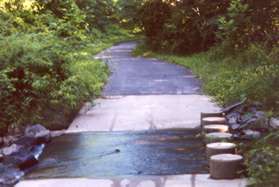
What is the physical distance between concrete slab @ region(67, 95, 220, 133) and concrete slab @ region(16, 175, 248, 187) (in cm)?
290

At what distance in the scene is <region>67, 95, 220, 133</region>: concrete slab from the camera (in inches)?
400

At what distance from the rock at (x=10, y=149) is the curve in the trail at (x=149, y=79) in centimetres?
474

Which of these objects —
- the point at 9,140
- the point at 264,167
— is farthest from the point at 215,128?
the point at 9,140

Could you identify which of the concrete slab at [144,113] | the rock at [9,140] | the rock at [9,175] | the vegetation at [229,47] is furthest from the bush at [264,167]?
the rock at [9,140]

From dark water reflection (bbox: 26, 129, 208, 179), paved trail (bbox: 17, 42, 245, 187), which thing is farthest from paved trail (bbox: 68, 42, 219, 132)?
dark water reflection (bbox: 26, 129, 208, 179)

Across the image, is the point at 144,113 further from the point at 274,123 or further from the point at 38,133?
the point at 274,123

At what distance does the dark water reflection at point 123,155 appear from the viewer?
24.4 feet

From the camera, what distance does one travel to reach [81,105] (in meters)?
11.9

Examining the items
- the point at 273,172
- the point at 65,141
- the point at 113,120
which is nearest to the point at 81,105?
the point at 113,120

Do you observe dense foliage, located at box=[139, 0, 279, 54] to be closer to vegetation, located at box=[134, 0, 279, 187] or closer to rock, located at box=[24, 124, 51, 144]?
vegetation, located at box=[134, 0, 279, 187]

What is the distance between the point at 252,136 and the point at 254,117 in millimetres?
836

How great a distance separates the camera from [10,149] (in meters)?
8.87

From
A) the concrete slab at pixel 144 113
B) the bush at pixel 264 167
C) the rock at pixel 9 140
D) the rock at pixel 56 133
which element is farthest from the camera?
the concrete slab at pixel 144 113

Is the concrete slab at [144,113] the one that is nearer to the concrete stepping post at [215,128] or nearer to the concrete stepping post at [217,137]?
the concrete stepping post at [215,128]
